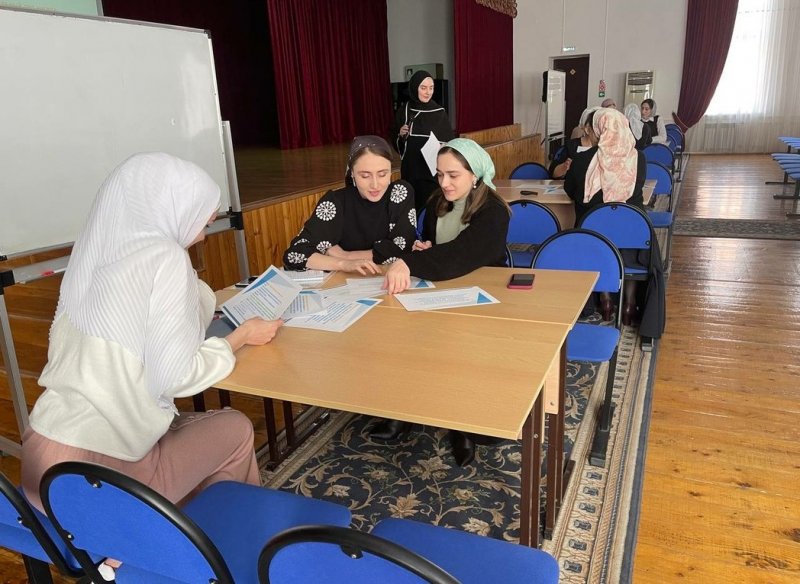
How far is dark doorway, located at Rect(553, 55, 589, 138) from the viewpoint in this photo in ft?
38.7

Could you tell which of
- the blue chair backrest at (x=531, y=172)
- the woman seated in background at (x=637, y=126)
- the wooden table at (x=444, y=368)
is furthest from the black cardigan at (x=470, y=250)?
the woman seated in background at (x=637, y=126)

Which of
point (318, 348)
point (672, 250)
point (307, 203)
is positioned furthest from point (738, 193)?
point (318, 348)

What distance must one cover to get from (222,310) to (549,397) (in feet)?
3.36

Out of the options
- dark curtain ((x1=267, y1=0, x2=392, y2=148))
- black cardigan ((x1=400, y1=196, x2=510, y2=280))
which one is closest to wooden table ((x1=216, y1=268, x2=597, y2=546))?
black cardigan ((x1=400, y1=196, x2=510, y2=280))

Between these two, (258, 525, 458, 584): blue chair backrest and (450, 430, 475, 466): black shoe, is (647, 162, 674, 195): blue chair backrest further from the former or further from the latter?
(258, 525, 458, 584): blue chair backrest

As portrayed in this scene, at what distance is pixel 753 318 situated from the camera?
348cm

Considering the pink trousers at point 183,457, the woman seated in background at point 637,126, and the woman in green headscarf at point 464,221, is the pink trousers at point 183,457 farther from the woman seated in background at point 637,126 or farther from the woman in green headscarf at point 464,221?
the woman seated in background at point 637,126

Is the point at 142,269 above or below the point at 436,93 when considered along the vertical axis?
below

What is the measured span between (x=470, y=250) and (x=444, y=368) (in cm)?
86

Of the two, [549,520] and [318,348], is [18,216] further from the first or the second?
[549,520]

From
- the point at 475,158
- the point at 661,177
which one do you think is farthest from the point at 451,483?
the point at 661,177

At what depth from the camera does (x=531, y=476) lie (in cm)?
159

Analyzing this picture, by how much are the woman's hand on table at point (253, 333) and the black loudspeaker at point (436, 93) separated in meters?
9.76

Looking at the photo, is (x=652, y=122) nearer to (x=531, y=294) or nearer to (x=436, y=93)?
(x=436, y=93)
